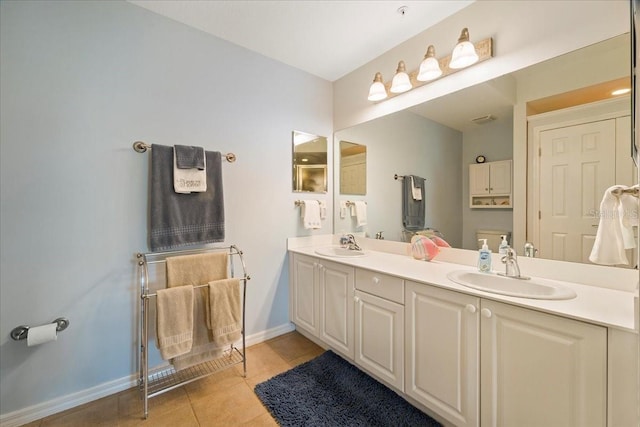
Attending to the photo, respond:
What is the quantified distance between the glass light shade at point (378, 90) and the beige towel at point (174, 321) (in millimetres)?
1986

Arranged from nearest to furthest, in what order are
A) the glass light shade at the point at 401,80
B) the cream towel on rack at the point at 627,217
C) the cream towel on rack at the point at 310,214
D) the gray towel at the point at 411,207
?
the cream towel on rack at the point at 627,217 < the glass light shade at the point at 401,80 < the gray towel at the point at 411,207 < the cream towel on rack at the point at 310,214

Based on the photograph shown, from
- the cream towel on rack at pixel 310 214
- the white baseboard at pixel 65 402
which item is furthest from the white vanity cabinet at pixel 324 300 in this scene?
the white baseboard at pixel 65 402

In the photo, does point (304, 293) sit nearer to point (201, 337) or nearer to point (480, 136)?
point (201, 337)

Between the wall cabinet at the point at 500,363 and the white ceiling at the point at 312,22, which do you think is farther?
the white ceiling at the point at 312,22

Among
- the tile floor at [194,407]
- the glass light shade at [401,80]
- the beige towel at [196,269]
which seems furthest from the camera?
the glass light shade at [401,80]

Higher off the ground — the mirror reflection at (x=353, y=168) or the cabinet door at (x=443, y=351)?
the mirror reflection at (x=353, y=168)

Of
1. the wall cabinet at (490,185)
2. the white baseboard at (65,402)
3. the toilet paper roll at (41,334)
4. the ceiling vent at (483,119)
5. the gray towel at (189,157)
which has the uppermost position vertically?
the ceiling vent at (483,119)

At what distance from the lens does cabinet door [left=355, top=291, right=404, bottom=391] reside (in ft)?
4.91

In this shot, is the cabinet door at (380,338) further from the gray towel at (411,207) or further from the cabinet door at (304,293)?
the gray towel at (411,207)

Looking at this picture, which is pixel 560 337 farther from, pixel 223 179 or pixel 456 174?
pixel 223 179

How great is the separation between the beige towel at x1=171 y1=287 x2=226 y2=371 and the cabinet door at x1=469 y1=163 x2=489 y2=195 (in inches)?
76.7

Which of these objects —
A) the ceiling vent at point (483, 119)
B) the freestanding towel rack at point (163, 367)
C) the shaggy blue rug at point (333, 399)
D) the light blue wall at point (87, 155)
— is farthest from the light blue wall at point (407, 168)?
the freestanding towel rack at point (163, 367)

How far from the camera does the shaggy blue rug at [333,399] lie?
142 cm

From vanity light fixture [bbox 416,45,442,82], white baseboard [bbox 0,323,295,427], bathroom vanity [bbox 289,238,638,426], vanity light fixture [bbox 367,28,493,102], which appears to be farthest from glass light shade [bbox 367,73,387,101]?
white baseboard [bbox 0,323,295,427]
